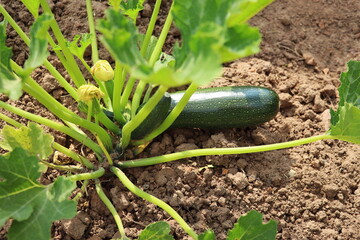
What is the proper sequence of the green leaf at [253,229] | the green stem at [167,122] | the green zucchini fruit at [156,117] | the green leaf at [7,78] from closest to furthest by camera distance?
the green leaf at [7,78] → the green leaf at [253,229] → the green stem at [167,122] → the green zucchini fruit at [156,117]

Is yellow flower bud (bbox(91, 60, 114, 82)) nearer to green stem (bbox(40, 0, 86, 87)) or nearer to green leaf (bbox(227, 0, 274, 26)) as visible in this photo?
green stem (bbox(40, 0, 86, 87))

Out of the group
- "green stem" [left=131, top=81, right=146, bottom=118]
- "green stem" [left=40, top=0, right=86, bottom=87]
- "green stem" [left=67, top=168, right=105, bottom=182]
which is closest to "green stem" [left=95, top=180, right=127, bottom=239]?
"green stem" [left=67, top=168, right=105, bottom=182]

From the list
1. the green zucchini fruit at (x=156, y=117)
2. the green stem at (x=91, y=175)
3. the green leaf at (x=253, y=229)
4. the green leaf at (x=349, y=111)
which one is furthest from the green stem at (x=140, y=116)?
the green leaf at (x=349, y=111)

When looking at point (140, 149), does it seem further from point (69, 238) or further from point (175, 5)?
point (175, 5)

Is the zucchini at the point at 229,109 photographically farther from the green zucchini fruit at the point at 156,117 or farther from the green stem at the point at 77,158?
the green stem at the point at 77,158

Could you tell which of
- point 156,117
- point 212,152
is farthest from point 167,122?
point 212,152

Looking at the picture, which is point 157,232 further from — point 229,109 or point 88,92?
point 229,109

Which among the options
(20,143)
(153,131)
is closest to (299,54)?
(153,131)
